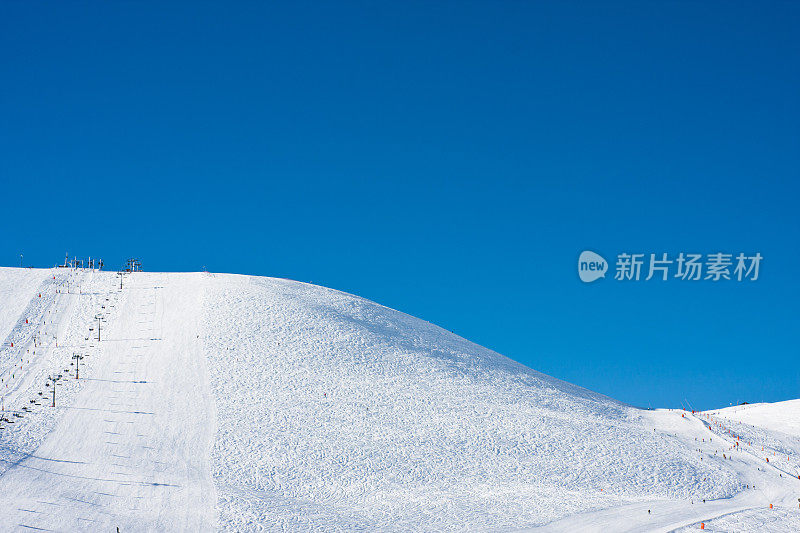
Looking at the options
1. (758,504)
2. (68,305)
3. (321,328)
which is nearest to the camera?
(758,504)

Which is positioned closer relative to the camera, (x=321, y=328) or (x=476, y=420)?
(x=476, y=420)

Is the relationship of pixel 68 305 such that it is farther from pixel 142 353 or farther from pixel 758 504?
pixel 758 504

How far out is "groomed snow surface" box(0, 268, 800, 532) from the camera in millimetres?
29438

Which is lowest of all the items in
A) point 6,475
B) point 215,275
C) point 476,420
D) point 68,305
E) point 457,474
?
point 6,475

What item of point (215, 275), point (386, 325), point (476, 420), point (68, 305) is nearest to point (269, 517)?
point (476, 420)

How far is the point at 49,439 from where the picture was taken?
116 ft

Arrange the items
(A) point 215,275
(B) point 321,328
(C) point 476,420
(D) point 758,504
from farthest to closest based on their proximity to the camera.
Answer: (A) point 215,275 < (B) point 321,328 < (C) point 476,420 < (D) point 758,504

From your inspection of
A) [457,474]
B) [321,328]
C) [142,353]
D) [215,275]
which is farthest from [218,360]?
[215,275]

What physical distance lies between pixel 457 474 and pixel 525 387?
1929cm

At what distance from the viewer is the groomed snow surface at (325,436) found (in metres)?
29.4

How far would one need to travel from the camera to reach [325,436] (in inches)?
1545

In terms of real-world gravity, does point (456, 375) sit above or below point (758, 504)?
above

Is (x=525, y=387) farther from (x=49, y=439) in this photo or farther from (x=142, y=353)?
(x=49, y=439)

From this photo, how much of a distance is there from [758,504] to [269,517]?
2431 centimetres
